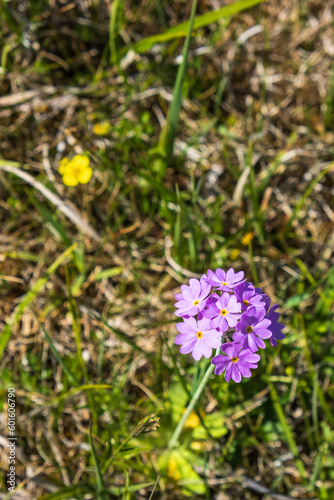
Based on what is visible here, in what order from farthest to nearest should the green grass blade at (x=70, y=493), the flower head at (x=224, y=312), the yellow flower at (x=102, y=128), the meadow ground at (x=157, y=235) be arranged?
1. the yellow flower at (x=102, y=128)
2. the meadow ground at (x=157, y=235)
3. the green grass blade at (x=70, y=493)
4. the flower head at (x=224, y=312)

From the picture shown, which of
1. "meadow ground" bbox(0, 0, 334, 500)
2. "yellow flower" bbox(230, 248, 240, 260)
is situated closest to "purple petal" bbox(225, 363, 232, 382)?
"meadow ground" bbox(0, 0, 334, 500)

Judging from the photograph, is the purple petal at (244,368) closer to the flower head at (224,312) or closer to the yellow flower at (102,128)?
the flower head at (224,312)

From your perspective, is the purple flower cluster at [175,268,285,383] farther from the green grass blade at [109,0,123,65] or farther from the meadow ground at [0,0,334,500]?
the green grass blade at [109,0,123,65]

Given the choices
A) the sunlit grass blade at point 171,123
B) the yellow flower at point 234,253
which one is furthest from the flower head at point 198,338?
the sunlit grass blade at point 171,123

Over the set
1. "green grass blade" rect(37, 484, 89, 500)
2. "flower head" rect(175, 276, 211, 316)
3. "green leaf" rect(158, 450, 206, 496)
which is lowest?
"green leaf" rect(158, 450, 206, 496)

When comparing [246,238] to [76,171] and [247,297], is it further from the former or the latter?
[247,297]

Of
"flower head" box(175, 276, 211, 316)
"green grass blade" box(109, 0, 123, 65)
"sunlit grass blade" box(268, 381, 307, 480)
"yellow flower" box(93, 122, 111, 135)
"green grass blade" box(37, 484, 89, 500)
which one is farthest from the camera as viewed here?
"yellow flower" box(93, 122, 111, 135)

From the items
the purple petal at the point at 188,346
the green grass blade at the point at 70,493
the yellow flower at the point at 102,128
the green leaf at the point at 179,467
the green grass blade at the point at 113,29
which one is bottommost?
the green leaf at the point at 179,467

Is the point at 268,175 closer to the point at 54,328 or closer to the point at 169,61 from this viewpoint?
the point at 169,61
